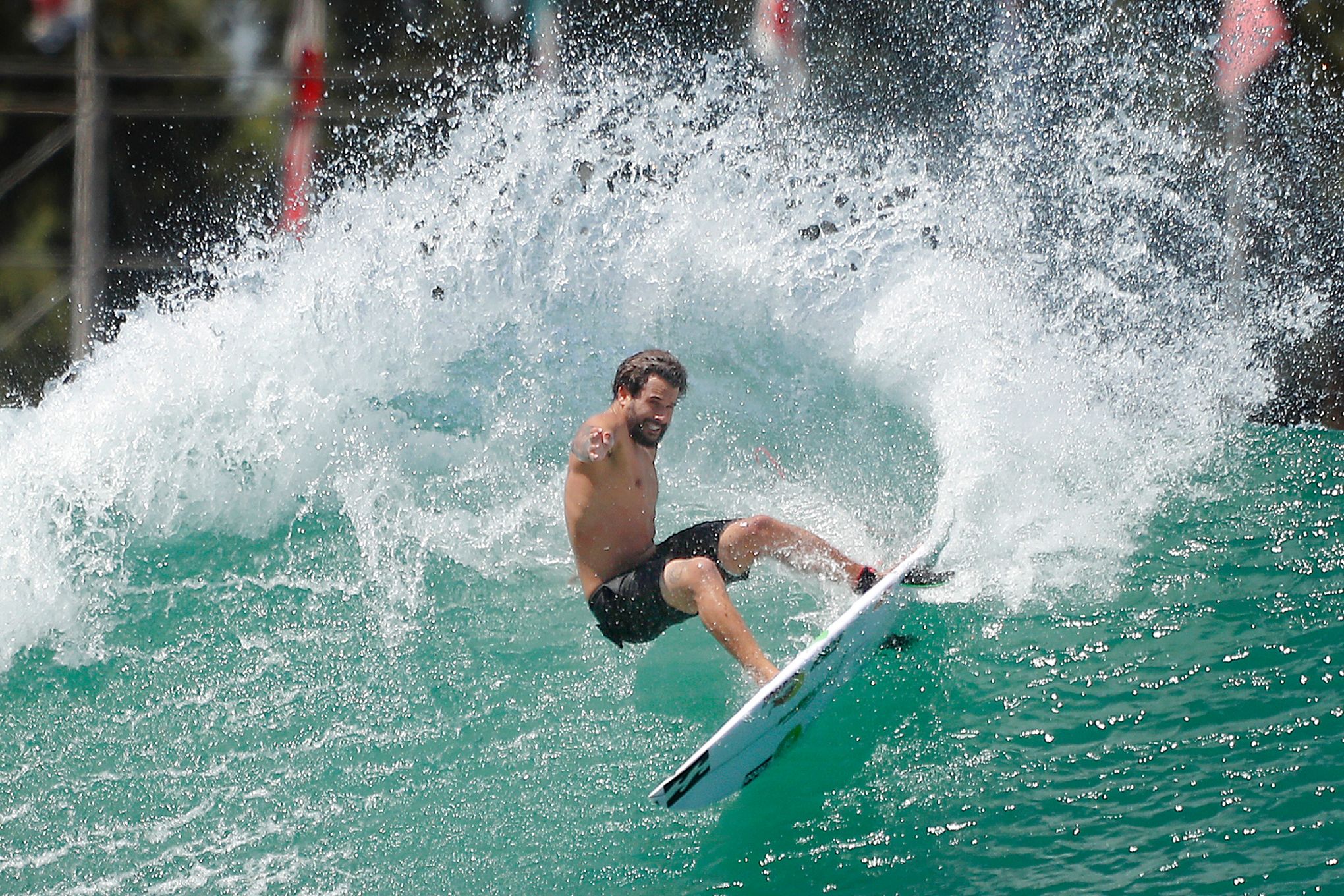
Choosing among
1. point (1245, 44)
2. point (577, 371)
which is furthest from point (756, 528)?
point (1245, 44)

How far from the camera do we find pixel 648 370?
4.14 meters

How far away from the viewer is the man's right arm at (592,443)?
13.5 ft

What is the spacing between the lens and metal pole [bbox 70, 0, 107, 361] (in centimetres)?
988

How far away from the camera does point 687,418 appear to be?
6.64 m

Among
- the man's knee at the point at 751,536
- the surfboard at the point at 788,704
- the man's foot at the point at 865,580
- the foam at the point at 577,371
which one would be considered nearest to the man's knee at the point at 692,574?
the man's knee at the point at 751,536

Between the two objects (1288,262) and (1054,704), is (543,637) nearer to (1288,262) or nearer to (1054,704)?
(1054,704)

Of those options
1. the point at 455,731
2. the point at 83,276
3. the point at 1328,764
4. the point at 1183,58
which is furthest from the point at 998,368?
the point at 83,276

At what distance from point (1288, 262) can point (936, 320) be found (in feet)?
10.7

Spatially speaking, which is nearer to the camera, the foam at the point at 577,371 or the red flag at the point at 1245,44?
the foam at the point at 577,371

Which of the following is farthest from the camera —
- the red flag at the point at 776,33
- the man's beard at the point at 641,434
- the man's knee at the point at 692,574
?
the red flag at the point at 776,33

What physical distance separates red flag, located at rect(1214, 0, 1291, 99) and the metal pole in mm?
7767

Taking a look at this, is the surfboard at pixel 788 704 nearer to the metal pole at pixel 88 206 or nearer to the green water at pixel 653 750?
the green water at pixel 653 750

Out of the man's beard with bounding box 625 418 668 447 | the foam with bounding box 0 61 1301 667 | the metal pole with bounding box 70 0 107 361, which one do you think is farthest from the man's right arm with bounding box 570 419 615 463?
the metal pole with bounding box 70 0 107 361

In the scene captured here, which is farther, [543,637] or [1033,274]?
[1033,274]
